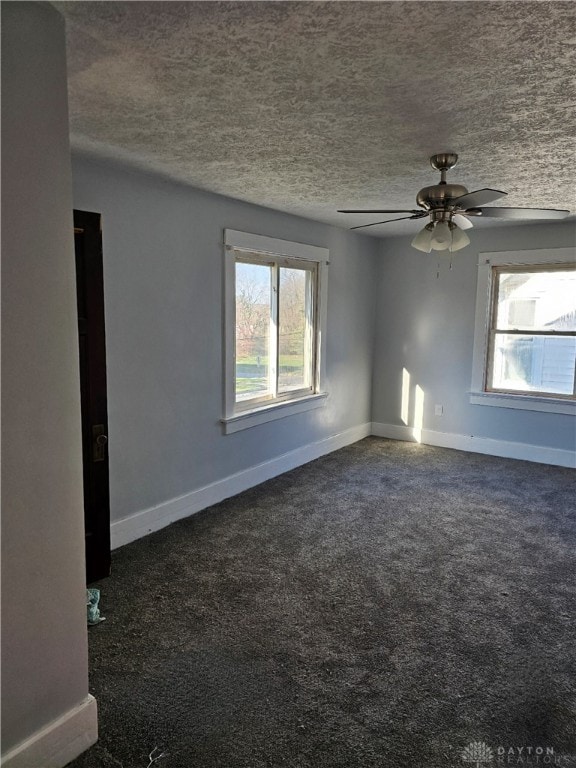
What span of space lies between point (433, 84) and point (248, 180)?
5.39ft

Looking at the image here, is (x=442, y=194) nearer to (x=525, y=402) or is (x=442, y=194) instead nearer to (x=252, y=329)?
(x=252, y=329)

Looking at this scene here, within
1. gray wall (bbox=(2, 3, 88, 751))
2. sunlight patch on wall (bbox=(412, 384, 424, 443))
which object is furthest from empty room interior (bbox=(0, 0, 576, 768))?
sunlight patch on wall (bbox=(412, 384, 424, 443))

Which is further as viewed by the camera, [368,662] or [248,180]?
[248,180]

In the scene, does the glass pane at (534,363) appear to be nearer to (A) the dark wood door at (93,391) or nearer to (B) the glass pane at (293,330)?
(B) the glass pane at (293,330)

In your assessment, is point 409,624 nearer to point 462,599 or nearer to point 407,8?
point 462,599

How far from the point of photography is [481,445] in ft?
17.7

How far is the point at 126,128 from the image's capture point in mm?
2320

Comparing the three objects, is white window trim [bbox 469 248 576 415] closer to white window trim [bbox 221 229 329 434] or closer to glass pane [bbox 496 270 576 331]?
glass pane [bbox 496 270 576 331]

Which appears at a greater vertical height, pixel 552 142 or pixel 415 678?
pixel 552 142

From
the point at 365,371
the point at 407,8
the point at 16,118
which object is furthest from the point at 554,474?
the point at 16,118

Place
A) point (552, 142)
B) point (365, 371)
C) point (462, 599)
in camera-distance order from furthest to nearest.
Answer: point (365, 371) → point (462, 599) → point (552, 142)

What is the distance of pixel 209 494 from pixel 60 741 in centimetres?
222

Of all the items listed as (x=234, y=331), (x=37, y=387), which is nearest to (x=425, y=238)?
(x=234, y=331)

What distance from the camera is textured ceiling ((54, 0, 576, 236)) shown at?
1422 mm
